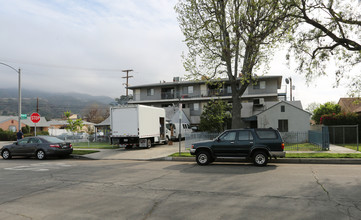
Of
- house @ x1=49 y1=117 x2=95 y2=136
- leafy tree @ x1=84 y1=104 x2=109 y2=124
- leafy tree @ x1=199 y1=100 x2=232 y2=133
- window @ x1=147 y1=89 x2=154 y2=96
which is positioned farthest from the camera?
leafy tree @ x1=84 y1=104 x2=109 y2=124

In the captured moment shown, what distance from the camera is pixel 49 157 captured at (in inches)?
679

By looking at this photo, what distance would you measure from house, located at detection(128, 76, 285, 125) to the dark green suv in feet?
84.7

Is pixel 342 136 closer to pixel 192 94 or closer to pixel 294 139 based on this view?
pixel 294 139

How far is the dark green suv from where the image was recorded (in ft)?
38.0

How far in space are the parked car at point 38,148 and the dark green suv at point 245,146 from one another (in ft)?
28.8

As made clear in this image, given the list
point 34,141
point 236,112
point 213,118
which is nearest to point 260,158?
point 236,112

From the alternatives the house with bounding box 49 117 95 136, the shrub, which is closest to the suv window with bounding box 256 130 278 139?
the house with bounding box 49 117 95 136

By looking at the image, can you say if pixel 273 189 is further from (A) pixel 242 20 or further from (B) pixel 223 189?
(A) pixel 242 20

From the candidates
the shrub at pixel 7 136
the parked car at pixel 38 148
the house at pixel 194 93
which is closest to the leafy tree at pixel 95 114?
the house at pixel 194 93

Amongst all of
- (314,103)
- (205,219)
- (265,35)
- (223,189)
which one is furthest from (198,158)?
(314,103)

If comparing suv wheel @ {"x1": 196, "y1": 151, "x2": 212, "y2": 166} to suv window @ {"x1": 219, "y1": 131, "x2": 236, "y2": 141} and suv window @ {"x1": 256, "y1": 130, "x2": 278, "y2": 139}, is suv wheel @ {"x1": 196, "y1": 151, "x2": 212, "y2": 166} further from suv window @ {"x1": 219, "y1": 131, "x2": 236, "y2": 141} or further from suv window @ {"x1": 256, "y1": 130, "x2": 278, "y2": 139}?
suv window @ {"x1": 256, "y1": 130, "x2": 278, "y2": 139}

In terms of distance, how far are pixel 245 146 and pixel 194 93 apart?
1305 inches

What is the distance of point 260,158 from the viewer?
38.0 feet

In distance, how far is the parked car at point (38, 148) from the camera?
16.2 metres
